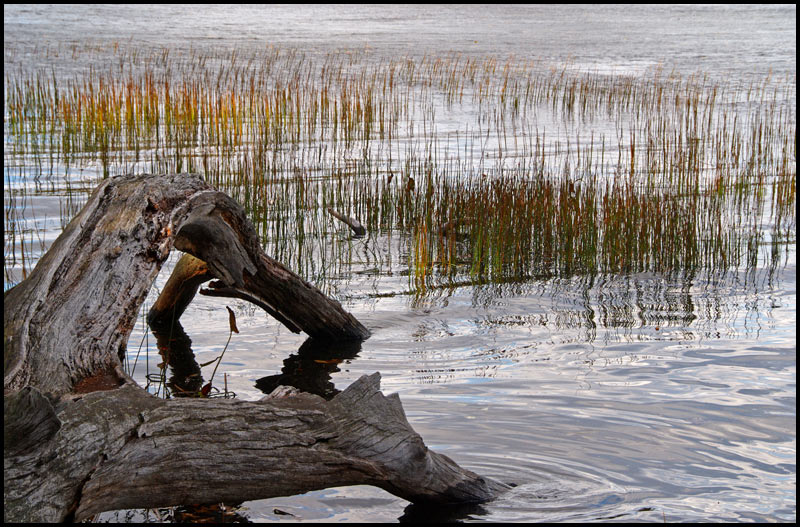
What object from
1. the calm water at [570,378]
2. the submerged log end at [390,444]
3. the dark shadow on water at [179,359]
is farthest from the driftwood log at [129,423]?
the dark shadow on water at [179,359]

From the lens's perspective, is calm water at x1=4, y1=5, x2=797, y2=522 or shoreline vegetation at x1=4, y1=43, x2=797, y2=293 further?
shoreline vegetation at x1=4, y1=43, x2=797, y2=293

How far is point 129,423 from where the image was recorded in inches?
93.8

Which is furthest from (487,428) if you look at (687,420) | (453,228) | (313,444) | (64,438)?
(453,228)

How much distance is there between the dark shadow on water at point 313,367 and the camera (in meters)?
4.05

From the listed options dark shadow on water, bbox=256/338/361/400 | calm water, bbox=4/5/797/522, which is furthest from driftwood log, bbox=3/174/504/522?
dark shadow on water, bbox=256/338/361/400

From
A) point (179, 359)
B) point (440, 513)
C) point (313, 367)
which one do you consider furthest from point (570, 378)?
point (179, 359)

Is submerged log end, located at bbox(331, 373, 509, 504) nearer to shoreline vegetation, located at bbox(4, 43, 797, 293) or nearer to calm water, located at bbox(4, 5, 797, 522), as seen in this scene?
calm water, located at bbox(4, 5, 797, 522)

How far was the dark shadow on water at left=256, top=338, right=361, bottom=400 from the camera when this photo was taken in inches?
159

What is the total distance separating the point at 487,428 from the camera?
3484mm

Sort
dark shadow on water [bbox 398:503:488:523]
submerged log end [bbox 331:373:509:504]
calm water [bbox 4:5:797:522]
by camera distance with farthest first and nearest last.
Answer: calm water [bbox 4:5:797:522] < dark shadow on water [bbox 398:503:488:523] < submerged log end [bbox 331:373:509:504]

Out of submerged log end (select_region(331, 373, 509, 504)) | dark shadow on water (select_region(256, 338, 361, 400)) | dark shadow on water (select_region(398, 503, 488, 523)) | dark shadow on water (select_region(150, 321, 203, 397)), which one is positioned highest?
submerged log end (select_region(331, 373, 509, 504))

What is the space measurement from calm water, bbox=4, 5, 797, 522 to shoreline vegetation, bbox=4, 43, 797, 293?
26 centimetres

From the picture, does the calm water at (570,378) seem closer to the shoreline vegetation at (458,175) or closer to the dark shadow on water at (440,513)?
the dark shadow on water at (440,513)

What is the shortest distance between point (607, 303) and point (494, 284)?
831 mm
